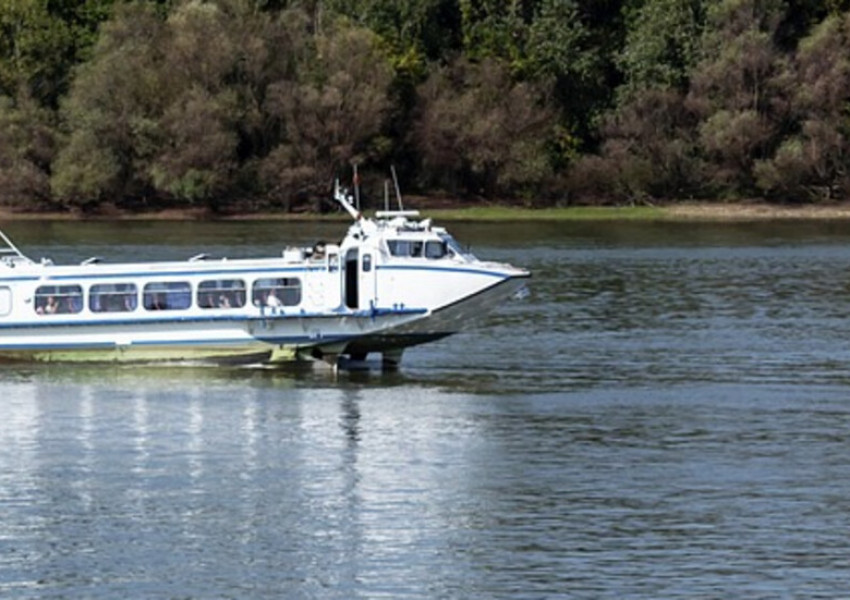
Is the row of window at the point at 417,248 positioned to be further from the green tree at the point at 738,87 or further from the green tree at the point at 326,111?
the green tree at the point at 326,111

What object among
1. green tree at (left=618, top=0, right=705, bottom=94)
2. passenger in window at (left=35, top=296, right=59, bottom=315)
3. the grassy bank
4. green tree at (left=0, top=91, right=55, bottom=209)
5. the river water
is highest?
green tree at (left=618, top=0, right=705, bottom=94)

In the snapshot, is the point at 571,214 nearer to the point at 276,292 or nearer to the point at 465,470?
the point at 276,292

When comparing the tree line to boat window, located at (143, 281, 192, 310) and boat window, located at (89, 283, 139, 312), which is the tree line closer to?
boat window, located at (89, 283, 139, 312)

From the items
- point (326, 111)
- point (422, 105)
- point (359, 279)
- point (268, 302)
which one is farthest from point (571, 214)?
point (359, 279)

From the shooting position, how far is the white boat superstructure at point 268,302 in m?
63.8

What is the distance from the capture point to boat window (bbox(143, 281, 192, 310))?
65.6m

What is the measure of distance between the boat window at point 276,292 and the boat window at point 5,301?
A: 7.66m

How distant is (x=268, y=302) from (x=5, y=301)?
8299 mm

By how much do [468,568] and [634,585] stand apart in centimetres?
340

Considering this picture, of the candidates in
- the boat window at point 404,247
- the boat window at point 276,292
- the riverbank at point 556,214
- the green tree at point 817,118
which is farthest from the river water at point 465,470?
the green tree at point 817,118

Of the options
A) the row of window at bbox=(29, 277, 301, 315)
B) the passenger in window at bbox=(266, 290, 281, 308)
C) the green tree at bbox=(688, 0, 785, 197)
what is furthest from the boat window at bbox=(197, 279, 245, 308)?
the green tree at bbox=(688, 0, 785, 197)

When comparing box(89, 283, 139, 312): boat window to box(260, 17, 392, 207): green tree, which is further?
box(260, 17, 392, 207): green tree

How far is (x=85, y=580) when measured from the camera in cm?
4116

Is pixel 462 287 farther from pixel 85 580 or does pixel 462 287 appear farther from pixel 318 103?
pixel 318 103
